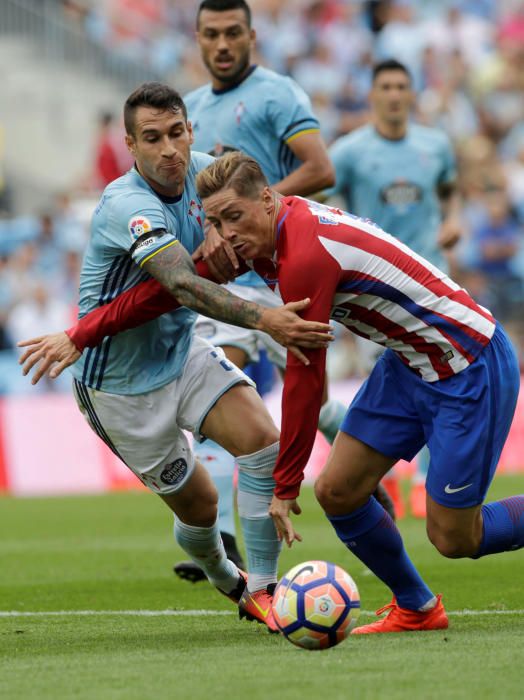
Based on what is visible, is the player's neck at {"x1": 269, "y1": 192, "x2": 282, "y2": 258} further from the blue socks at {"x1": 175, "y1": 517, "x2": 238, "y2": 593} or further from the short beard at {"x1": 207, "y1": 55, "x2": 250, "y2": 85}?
the short beard at {"x1": 207, "y1": 55, "x2": 250, "y2": 85}

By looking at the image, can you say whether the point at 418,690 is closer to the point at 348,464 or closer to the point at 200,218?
the point at 348,464

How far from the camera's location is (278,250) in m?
5.54

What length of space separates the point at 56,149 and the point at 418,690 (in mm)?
20990

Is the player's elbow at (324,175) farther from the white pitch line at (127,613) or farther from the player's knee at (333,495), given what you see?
the player's knee at (333,495)

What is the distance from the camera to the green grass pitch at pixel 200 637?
4.57 meters

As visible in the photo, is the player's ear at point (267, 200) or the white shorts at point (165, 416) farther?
the white shorts at point (165, 416)

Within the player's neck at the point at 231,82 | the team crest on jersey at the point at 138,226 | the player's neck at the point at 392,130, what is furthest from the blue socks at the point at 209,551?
the player's neck at the point at 392,130

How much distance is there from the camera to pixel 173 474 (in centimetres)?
654

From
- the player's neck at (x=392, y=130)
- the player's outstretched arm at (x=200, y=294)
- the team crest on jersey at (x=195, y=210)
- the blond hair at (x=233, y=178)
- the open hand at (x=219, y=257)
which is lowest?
the player's outstretched arm at (x=200, y=294)

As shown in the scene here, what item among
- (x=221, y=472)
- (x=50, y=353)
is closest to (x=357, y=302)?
(x=50, y=353)

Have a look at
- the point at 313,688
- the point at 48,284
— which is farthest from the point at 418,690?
the point at 48,284

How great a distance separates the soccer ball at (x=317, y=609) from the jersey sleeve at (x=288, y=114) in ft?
12.5

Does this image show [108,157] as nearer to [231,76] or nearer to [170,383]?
[231,76]

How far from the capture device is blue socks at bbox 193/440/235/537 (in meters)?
8.23
